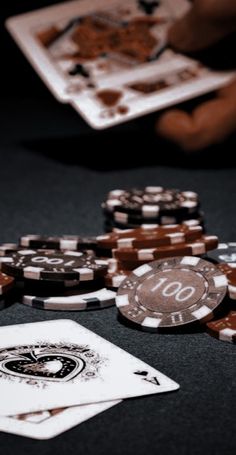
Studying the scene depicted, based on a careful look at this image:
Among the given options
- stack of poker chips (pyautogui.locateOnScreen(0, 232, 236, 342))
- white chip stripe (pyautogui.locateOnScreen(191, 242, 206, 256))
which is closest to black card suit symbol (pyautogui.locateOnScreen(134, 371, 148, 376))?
stack of poker chips (pyautogui.locateOnScreen(0, 232, 236, 342))

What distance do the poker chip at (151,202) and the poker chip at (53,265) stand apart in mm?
346

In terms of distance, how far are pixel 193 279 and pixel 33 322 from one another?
0.35m

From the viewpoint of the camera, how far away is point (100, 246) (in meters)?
2.17

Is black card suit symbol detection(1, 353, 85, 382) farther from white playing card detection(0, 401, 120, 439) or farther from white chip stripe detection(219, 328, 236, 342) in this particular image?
white chip stripe detection(219, 328, 236, 342)

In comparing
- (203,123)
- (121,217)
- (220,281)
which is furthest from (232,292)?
(203,123)

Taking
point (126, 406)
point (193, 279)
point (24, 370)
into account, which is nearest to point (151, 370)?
point (126, 406)

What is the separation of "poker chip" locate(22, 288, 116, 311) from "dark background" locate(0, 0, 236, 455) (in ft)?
0.06

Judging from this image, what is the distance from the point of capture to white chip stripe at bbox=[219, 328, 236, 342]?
1.76 m

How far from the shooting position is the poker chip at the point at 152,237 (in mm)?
2115

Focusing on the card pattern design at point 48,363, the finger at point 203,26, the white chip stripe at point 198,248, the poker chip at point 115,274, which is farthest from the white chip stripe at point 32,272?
the finger at point 203,26

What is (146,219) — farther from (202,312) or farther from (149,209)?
(202,312)

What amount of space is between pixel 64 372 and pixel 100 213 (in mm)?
1256

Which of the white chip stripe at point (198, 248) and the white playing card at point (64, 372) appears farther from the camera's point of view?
the white chip stripe at point (198, 248)

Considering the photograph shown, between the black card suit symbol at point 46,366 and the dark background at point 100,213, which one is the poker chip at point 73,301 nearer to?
the dark background at point 100,213
